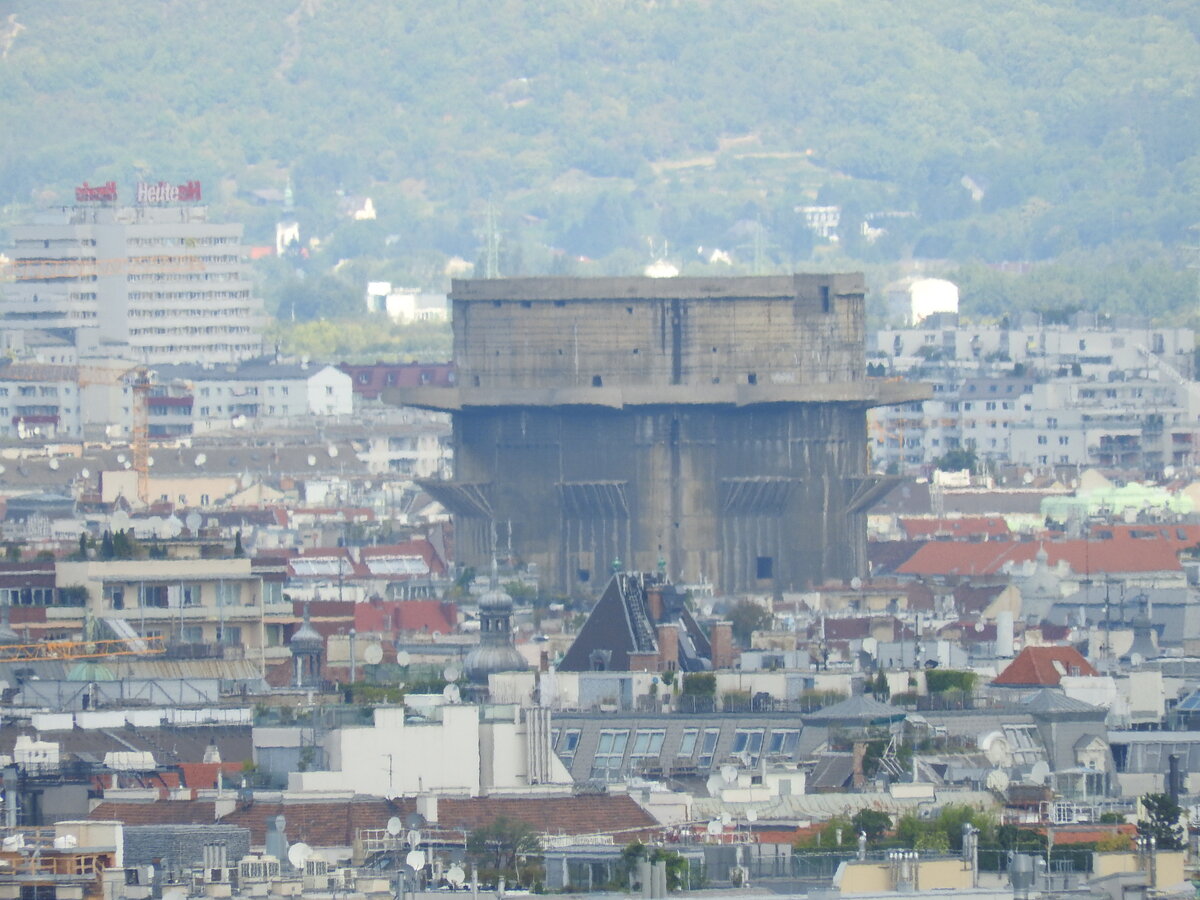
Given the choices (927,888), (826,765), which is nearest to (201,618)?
(826,765)

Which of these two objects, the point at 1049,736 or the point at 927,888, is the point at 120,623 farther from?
the point at 927,888

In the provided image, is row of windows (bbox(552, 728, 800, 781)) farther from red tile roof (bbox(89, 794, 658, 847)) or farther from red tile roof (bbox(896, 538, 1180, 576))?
red tile roof (bbox(896, 538, 1180, 576))

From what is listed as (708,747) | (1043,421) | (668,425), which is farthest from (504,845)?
(1043,421)

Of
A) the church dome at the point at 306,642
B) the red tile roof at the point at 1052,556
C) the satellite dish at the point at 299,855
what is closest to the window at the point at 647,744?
the church dome at the point at 306,642

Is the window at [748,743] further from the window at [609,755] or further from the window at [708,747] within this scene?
the window at [609,755]

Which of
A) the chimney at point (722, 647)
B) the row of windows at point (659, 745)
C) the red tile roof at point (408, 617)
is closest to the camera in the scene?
the row of windows at point (659, 745)

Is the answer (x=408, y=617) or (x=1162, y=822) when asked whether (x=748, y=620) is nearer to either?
(x=408, y=617)

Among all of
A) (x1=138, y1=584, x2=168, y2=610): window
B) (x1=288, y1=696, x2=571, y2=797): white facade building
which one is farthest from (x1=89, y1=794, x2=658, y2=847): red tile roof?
(x1=138, y1=584, x2=168, y2=610): window
